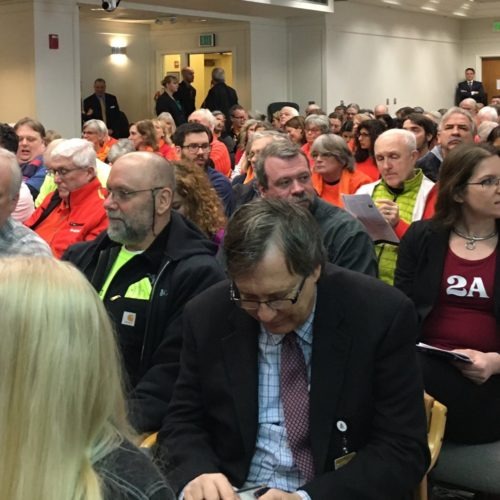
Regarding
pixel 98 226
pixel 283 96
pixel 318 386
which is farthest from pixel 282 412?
pixel 283 96

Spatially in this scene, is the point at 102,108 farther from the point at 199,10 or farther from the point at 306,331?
the point at 306,331

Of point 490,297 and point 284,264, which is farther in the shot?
point 490,297

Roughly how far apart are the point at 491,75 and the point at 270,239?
22296 mm

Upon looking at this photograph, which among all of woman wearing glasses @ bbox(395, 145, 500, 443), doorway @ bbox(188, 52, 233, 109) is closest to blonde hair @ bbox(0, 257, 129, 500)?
woman wearing glasses @ bbox(395, 145, 500, 443)

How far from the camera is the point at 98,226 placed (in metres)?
4.77

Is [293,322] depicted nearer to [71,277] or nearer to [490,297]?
[71,277]

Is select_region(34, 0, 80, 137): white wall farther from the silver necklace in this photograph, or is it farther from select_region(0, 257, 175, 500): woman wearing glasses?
select_region(0, 257, 175, 500): woman wearing glasses

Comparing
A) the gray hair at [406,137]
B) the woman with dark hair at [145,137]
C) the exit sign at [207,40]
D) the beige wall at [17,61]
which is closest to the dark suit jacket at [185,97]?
the exit sign at [207,40]

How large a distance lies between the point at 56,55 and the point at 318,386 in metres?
11.7

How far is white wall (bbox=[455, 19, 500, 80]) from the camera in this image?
22.6m

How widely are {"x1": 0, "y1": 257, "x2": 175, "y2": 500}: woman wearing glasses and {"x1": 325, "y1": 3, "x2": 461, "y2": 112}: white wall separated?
16.4 metres

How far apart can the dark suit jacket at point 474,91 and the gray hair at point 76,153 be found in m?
17.8

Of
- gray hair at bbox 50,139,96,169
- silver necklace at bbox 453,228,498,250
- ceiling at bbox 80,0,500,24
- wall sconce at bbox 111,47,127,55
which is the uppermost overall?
ceiling at bbox 80,0,500,24

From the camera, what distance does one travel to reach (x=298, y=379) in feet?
7.31
